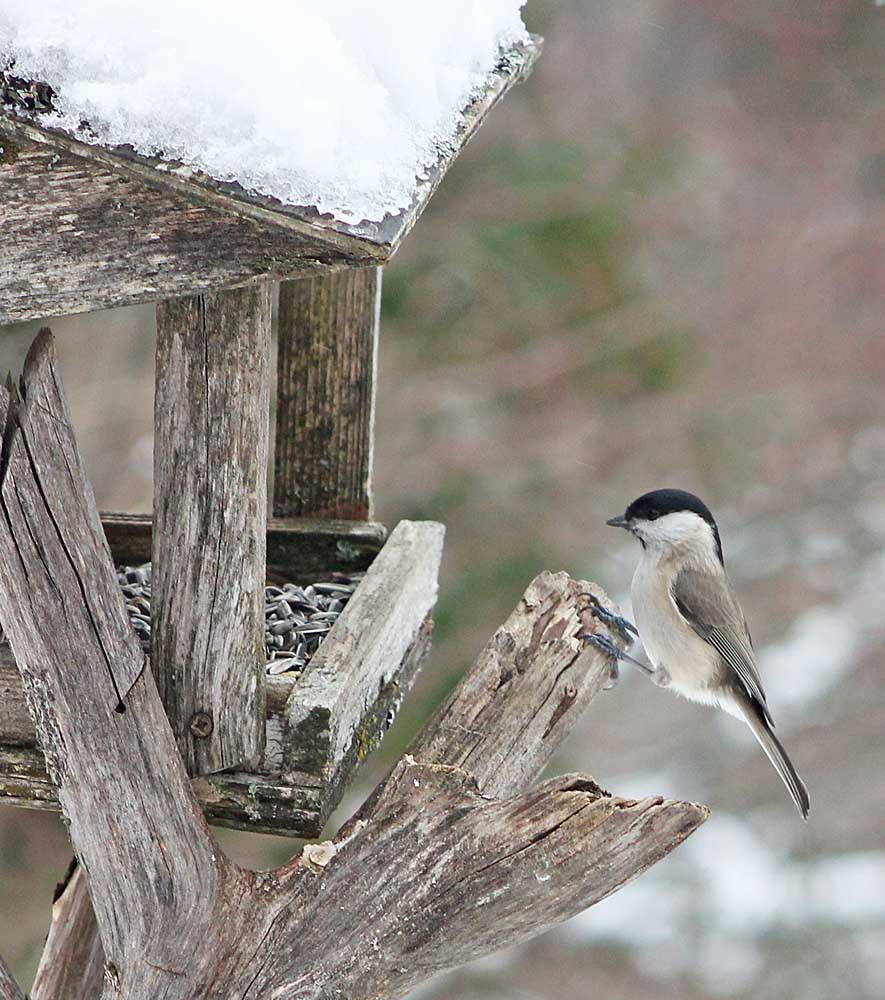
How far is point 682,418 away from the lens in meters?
5.12

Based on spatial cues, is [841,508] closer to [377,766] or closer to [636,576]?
[377,766]

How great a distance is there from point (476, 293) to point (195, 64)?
10.6 feet

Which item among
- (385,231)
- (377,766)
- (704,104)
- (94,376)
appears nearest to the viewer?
(385,231)

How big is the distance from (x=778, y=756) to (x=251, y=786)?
145cm

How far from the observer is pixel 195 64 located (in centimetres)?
128

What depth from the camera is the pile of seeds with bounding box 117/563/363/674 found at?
1827 millimetres

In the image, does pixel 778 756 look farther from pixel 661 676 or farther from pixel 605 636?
pixel 605 636

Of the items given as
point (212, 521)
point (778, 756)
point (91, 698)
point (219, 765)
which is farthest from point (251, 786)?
point (778, 756)

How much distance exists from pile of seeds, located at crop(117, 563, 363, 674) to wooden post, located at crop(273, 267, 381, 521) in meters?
0.19

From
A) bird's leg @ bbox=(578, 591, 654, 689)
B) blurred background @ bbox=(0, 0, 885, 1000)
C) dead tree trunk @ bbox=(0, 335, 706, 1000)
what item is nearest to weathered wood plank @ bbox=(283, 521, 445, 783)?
dead tree trunk @ bbox=(0, 335, 706, 1000)

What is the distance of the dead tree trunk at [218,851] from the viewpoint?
1.50 m

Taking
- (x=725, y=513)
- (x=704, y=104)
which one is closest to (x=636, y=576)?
(x=725, y=513)

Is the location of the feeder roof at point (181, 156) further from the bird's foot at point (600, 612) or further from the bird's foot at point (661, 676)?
the bird's foot at point (661, 676)

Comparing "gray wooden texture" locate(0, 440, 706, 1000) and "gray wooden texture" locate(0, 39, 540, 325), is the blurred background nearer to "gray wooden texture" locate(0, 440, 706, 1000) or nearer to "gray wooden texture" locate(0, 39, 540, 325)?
"gray wooden texture" locate(0, 440, 706, 1000)
